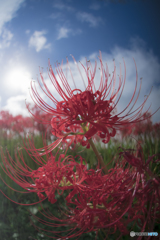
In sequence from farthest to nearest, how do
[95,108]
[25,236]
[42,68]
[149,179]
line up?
[25,236], [42,68], [95,108], [149,179]

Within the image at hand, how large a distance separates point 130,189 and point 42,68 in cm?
48

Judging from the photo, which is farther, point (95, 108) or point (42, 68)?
point (42, 68)

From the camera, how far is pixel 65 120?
23.0 inches

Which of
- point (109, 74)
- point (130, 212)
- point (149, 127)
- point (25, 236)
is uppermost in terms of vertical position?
point (109, 74)

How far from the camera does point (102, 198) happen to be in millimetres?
559

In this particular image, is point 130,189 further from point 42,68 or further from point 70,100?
point 42,68

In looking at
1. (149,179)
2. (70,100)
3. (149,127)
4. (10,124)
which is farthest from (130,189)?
(10,124)

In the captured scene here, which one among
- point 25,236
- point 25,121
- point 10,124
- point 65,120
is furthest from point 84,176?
point 10,124

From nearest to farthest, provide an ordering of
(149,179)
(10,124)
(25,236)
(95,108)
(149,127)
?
(149,179)
(95,108)
(25,236)
(149,127)
(10,124)

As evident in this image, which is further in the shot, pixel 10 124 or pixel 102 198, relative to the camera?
pixel 10 124

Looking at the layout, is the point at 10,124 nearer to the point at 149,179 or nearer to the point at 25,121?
the point at 25,121

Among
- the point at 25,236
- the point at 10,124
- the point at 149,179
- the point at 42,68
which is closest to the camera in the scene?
the point at 149,179

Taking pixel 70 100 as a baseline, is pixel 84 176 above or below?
below

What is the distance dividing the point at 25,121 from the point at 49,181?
4.52 ft
